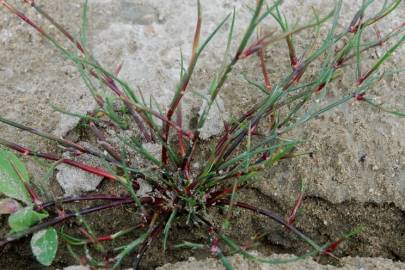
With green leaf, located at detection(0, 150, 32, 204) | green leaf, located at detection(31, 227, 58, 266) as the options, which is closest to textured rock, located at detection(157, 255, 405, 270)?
green leaf, located at detection(31, 227, 58, 266)

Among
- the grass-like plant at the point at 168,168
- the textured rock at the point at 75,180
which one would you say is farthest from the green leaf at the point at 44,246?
the textured rock at the point at 75,180

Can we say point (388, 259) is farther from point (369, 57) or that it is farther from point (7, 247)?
point (7, 247)

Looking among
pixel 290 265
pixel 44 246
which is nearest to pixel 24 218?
pixel 44 246

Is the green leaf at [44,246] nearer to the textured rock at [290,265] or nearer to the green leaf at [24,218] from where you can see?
the green leaf at [24,218]

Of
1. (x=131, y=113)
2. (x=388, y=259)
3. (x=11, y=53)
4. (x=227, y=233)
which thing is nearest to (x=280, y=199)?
(x=227, y=233)

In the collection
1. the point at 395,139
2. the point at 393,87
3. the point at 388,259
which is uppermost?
the point at 393,87

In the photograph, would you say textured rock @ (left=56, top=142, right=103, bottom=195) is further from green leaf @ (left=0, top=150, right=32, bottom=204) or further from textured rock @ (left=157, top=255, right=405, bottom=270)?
textured rock @ (left=157, top=255, right=405, bottom=270)

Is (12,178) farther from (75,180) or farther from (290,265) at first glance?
(290,265)
